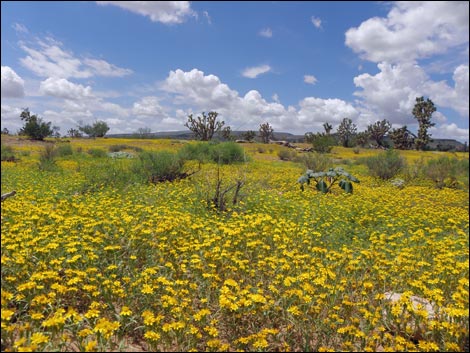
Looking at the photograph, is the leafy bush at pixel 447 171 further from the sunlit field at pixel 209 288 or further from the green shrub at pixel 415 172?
the sunlit field at pixel 209 288

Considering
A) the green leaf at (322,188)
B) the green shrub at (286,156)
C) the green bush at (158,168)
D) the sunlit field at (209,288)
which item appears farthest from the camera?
the green shrub at (286,156)

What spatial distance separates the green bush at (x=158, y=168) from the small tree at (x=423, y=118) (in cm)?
4796

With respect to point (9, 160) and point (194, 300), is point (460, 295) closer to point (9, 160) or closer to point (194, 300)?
point (194, 300)

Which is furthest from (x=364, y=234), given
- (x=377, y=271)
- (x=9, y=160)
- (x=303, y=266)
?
(x=9, y=160)

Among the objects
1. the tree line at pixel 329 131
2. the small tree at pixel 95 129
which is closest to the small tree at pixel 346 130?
the tree line at pixel 329 131

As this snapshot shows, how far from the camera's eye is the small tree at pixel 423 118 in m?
50.5

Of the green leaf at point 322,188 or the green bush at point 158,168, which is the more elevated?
the green bush at point 158,168

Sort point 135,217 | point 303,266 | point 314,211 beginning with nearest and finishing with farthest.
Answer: point 303,266
point 135,217
point 314,211

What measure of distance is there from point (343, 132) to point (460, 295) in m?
65.4

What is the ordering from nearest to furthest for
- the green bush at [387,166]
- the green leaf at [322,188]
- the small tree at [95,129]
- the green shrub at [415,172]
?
the green leaf at [322,188] < the green shrub at [415,172] < the green bush at [387,166] < the small tree at [95,129]

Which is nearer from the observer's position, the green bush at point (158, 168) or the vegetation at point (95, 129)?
the green bush at point (158, 168)

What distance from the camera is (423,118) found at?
51062mm

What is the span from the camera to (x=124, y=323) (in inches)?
119

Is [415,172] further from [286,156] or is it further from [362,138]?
[362,138]
